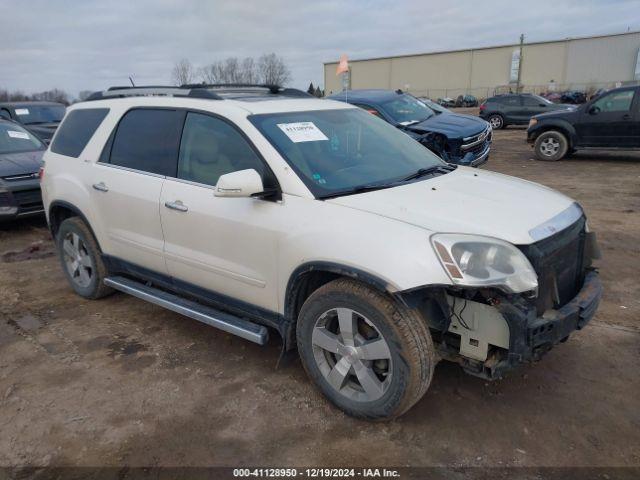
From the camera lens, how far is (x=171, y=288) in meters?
3.94

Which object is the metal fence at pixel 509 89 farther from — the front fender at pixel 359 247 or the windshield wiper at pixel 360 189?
the front fender at pixel 359 247

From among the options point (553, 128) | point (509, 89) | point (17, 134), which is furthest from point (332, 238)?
point (509, 89)

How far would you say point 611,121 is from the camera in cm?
1155

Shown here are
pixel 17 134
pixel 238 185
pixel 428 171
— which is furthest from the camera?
pixel 17 134

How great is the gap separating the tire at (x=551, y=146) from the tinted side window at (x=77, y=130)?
11.4 m

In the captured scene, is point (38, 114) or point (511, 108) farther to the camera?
point (511, 108)

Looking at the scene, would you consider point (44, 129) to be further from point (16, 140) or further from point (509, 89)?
point (509, 89)

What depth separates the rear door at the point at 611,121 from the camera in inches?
445

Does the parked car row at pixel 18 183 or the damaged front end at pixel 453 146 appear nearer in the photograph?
the parked car row at pixel 18 183

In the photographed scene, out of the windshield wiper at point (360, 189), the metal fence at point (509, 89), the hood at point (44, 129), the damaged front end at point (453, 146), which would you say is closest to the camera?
the windshield wiper at point (360, 189)

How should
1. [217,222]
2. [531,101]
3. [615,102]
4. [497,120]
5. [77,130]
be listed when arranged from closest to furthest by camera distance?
[217,222] → [77,130] → [615,102] → [531,101] → [497,120]

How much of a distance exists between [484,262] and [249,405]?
65.9 inches

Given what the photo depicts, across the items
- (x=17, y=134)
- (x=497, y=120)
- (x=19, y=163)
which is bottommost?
(x=497, y=120)

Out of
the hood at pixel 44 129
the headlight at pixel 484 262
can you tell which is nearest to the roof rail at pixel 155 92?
the headlight at pixel 484 262
